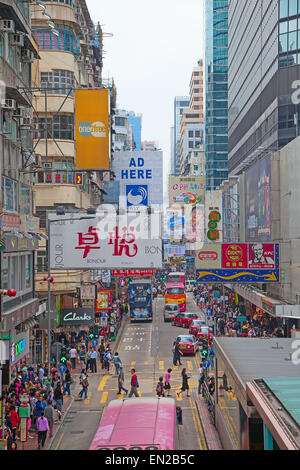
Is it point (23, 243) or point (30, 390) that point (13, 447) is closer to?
point (30, 390)

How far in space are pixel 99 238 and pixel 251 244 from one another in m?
14.2

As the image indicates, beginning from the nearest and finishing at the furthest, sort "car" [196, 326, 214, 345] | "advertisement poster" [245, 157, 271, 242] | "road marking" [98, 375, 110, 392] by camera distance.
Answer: "road marking" [98, 375, 110, 392]
"car" [196, 326, 214, 345]
"advertisement poster" [245, 157, 271, 242]

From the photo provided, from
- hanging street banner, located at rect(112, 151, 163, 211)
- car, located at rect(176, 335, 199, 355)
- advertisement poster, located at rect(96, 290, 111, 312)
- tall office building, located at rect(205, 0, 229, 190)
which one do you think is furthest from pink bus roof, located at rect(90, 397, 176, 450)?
tall office building, located at rect(205, 0, 229, 190)

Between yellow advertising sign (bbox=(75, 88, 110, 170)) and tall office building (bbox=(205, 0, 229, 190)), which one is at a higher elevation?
tall office building (bbox=(205, 0, 229, 190))

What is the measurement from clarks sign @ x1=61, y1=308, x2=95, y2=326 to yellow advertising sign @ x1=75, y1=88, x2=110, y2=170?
Answer: 1809 cm

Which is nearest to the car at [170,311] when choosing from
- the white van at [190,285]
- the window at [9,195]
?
the white van at [190,285]

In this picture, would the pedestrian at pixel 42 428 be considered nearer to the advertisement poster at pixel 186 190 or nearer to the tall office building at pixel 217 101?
the advertisement poster at pixel 186 190

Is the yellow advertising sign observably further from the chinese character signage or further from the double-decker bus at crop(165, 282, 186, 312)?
the chinese character signage

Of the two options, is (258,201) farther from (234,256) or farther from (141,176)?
(141,176)

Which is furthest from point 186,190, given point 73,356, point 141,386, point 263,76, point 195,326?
point 141,386

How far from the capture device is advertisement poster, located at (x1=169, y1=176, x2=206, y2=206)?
123 meters

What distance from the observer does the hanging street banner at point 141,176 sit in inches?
1507

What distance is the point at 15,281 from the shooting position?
28953 mm

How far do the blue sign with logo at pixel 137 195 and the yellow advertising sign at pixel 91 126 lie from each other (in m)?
14.2
